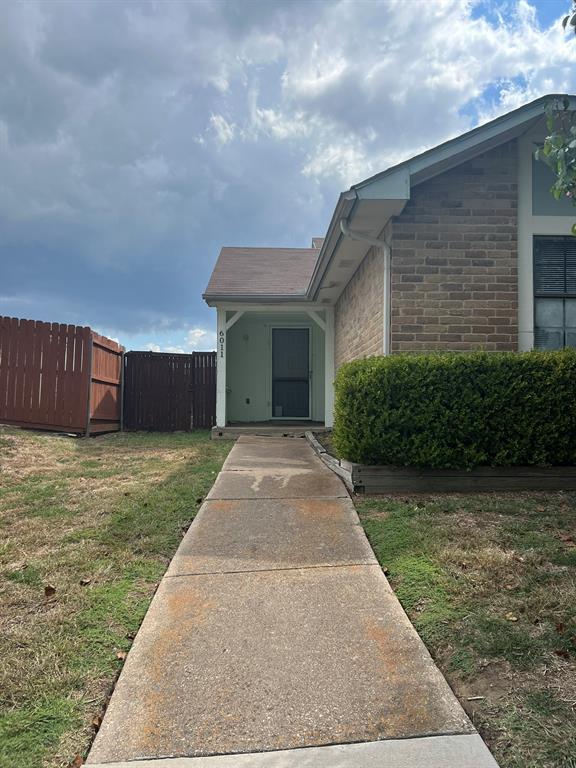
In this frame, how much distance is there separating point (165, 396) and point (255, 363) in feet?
7.88

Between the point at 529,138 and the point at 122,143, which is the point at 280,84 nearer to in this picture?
the point at 122,143

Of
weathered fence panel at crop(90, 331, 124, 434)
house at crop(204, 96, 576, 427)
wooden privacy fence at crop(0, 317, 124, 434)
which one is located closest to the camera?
house at crop(204, 96, 576, 427)

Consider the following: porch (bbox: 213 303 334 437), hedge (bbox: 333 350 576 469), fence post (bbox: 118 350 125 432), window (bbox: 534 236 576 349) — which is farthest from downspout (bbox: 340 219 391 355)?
fence post (bbox: 118 350 125 432)

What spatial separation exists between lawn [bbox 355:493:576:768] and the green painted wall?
8.02 metres

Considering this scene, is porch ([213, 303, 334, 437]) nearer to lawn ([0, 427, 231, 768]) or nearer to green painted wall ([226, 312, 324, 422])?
green painted wall ([226, 312, 324, 422])

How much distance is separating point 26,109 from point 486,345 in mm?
10220

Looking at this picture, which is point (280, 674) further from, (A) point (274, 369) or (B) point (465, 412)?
(A) point (274, 369)

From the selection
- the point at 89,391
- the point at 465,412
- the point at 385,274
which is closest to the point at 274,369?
the point at 89,391

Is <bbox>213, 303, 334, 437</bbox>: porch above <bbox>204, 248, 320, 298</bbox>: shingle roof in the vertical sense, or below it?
below

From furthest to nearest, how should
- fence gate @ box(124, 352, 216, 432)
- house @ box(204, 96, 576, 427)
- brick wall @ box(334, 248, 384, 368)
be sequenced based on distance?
fence gate @ box(124, 352, 216, 432) < brick wall @ box(334, 248, 384, 368) < house @ box(204, 96, 576, 427)

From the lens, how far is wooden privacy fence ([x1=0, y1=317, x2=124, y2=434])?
932 centimetres

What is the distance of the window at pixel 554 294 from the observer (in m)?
6.04

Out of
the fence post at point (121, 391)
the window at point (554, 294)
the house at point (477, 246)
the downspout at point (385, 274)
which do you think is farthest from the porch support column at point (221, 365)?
the window at point (554, 294)

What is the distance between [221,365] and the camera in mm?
10594
